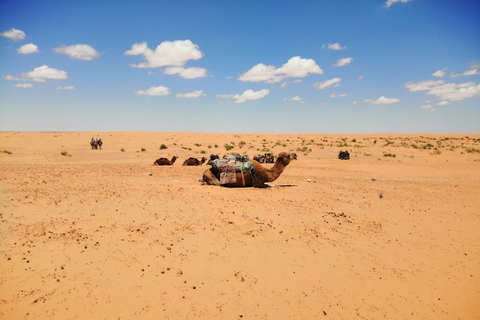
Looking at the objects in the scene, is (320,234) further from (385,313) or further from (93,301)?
(93,301)

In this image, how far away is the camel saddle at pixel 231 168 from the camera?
1240 cm

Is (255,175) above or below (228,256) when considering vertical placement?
above

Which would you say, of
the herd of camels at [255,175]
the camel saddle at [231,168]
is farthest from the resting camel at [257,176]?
the camel saddle at [231,168]

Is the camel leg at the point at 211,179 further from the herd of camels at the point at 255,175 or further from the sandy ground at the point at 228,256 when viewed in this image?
the sandy ground at the point at 228,256

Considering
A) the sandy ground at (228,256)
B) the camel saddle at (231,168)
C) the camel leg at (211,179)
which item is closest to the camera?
the sandy ground at (228,256)

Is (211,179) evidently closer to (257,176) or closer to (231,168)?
(231,168)

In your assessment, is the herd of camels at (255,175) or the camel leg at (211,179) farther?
the camel leg at (211,179)

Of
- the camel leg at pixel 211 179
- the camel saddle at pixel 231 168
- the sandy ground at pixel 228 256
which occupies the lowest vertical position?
the sandy ground at pixel 228 256

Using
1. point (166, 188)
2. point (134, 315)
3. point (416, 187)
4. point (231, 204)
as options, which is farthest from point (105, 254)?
point (416, 187)

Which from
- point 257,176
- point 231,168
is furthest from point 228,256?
point 257,176

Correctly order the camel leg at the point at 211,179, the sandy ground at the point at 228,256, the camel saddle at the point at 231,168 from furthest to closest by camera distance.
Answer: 1. the camel leg at the point at 211,179
2. the camel saddle at the point at 231,168
3. the sandy ground at the point at 228,256

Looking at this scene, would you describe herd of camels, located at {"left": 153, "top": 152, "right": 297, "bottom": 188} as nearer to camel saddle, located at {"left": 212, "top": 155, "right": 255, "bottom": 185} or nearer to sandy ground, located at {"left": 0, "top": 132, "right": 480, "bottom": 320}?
camel saddle, located at {"left": 212, "top": 155, "right": 255, "bottom": 185}

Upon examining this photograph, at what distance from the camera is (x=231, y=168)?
12469mm

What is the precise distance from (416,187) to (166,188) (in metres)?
A: 10.8
